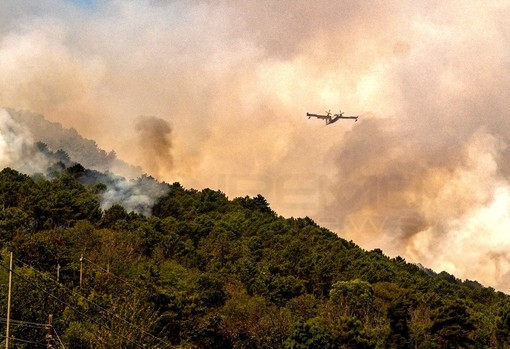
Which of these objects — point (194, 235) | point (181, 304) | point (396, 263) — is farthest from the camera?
point (396, 263)

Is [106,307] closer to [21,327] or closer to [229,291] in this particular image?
[21,327]

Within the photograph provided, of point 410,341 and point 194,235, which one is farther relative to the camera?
point 194,235

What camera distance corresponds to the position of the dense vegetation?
253ft

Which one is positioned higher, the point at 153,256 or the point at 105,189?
the point at 105,189

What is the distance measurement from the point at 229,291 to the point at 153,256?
1814 centimetres

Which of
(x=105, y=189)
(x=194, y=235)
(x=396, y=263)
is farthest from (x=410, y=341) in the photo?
(x=105, y=189)

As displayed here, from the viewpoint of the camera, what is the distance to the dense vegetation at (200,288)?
77.2m

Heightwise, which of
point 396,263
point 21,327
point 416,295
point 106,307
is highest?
point 396,263

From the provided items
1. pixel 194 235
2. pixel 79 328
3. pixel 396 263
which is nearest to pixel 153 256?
pixel 194 235

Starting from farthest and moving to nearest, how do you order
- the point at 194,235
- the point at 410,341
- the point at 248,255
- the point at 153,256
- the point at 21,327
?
the point at 194,235
the point at 248,255
the point at 153,256
the point at 410,341
the point at 21,327

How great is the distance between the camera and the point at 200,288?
10950 centimetres

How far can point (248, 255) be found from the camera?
156 meters

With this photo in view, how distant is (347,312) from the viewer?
118 m

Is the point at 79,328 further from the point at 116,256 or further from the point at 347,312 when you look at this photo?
the point at 347,312
